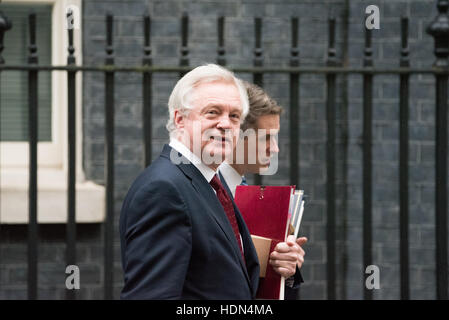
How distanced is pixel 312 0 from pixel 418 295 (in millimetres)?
2130

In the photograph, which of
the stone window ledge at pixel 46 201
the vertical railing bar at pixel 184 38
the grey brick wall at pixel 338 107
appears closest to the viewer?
the vertical railing bar at pixel 184 38

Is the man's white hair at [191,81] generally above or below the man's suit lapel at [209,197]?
above

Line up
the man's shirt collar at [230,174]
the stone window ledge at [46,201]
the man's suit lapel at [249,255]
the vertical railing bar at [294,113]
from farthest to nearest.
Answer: the stone window ledge at [46,201] < the vertical railing bar at [294,113] < the man's shirt collar at [230,174] < the man's suit lapel at [249,255]

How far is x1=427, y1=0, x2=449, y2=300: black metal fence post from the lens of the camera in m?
4.13

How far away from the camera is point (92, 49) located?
5324 millimetres

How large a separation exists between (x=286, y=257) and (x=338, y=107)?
126 inches

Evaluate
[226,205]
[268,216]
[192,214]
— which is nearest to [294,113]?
[268,216]

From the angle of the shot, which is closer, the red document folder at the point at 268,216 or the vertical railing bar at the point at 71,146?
the red document folder at the point at 268,216

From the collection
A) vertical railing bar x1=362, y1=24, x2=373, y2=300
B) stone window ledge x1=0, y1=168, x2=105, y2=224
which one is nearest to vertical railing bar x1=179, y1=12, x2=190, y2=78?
vertical railing bar x1=362, y1=24, x2=373, y2=300

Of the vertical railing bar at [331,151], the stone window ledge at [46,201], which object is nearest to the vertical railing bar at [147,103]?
the vertical railing bar at [331,151]

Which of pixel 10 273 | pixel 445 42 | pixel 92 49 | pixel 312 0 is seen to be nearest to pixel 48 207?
pixel 10 273

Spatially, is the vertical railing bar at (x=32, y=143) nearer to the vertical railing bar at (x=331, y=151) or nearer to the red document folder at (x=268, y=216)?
the vertical railing bar at (x=331, y=151)

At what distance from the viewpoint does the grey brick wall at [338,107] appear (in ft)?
17.6

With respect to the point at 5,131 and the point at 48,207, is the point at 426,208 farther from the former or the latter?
the point at 5,131
